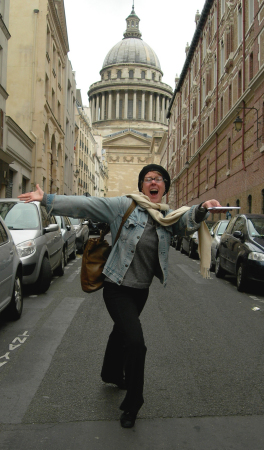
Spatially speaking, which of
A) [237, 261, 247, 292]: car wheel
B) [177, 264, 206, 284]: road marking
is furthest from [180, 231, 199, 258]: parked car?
[237, 261, 247, 292]: car wheel

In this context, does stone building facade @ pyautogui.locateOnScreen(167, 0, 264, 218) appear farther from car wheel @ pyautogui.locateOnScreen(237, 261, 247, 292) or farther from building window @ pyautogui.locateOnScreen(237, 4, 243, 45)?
car wheel @ pyautogui.locateOnScreen(237, 261, 247, 292)

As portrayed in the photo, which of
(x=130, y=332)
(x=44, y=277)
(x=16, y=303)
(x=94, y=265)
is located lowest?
(x=16, y=303)

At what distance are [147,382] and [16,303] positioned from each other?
2.91 m

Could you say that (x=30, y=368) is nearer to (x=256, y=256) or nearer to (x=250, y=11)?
(x=256, y=256)

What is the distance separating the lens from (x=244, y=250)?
32.6 ft

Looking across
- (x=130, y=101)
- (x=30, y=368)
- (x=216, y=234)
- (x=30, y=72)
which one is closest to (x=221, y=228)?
(x=216, y=234)

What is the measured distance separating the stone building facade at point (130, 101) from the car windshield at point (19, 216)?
111592mm

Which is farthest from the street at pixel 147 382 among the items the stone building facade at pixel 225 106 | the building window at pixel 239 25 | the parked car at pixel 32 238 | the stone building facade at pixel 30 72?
the stone building facade at pixel 30 72

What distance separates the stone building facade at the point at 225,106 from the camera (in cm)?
2302

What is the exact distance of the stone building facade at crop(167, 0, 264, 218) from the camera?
906 inches

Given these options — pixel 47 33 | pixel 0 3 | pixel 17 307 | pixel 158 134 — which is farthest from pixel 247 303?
pixel 158 134

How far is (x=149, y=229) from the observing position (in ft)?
11.4

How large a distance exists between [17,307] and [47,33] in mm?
29780

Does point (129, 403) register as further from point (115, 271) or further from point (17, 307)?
point (17, 307)
